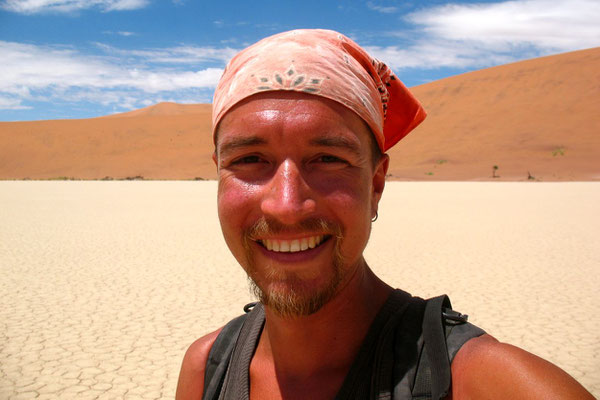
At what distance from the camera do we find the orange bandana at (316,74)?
4.96 ft

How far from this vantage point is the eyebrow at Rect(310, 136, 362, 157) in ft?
4.83

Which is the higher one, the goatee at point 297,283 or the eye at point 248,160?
the eye at point 248,160

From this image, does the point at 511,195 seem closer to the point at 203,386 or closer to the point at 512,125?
the point at 203,386

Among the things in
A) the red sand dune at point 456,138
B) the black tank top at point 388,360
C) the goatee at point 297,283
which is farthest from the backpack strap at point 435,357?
the red sand dune at point 456,138

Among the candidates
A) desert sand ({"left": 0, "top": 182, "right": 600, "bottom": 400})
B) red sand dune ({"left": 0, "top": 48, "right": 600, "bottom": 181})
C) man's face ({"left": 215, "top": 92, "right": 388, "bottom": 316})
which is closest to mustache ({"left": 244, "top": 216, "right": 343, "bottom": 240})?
man's face ({"left": 215, "top": 92, "right": 388, "bottom": 316})

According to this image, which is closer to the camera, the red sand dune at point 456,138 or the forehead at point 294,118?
the forehead at point 294,118

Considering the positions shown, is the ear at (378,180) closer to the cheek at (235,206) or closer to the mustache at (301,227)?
the mustache at (301,227)

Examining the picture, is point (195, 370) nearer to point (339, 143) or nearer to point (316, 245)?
point (316, 245)

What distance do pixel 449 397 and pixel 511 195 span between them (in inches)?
973

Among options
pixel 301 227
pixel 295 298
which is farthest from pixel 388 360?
pixel 301 227

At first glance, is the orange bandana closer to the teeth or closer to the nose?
the nose

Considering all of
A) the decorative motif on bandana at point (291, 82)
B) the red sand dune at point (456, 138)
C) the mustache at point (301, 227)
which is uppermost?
the red sand dune at point (456, 138)

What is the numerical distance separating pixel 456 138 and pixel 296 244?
57.0 metres

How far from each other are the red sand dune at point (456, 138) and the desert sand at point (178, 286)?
2763cm
